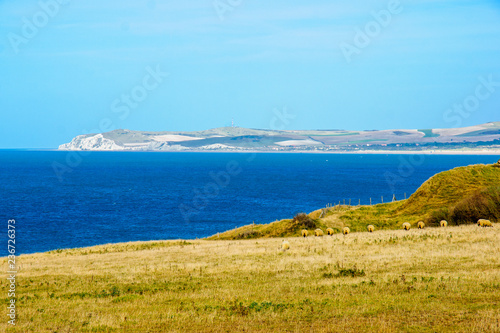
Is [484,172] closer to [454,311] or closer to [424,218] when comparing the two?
[424,218]

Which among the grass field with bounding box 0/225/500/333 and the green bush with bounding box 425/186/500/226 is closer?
the grass field with bounding box 0/225/500/333

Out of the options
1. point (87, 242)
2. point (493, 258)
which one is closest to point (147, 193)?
point (87, 242)

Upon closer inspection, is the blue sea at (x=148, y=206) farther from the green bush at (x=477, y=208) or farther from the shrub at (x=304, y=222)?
the green bush at (x=477, y=208)

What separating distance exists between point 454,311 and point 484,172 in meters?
43.1

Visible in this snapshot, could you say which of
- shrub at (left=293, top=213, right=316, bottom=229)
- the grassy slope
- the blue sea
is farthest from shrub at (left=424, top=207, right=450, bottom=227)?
the blue sea

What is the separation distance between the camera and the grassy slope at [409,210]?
2016 inches

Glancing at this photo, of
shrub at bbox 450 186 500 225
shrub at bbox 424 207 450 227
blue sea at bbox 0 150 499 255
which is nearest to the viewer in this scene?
shrub at bbox 450 186 500 225

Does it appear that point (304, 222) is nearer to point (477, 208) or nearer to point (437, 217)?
point (437, 217)

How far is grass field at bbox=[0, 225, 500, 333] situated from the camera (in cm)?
1700

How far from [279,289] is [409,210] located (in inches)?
1406

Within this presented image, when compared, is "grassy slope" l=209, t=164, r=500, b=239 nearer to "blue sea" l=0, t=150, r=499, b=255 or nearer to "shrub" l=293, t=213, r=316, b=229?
"shrub" l=293, t=213, r=316, b=229

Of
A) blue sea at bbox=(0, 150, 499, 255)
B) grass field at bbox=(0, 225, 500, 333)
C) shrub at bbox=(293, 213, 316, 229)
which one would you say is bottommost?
blue sea at bbox=(0, 150, 499, 255)

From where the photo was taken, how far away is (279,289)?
22.4 meters

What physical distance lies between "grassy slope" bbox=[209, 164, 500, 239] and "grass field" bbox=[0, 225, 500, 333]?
48.1 ft
